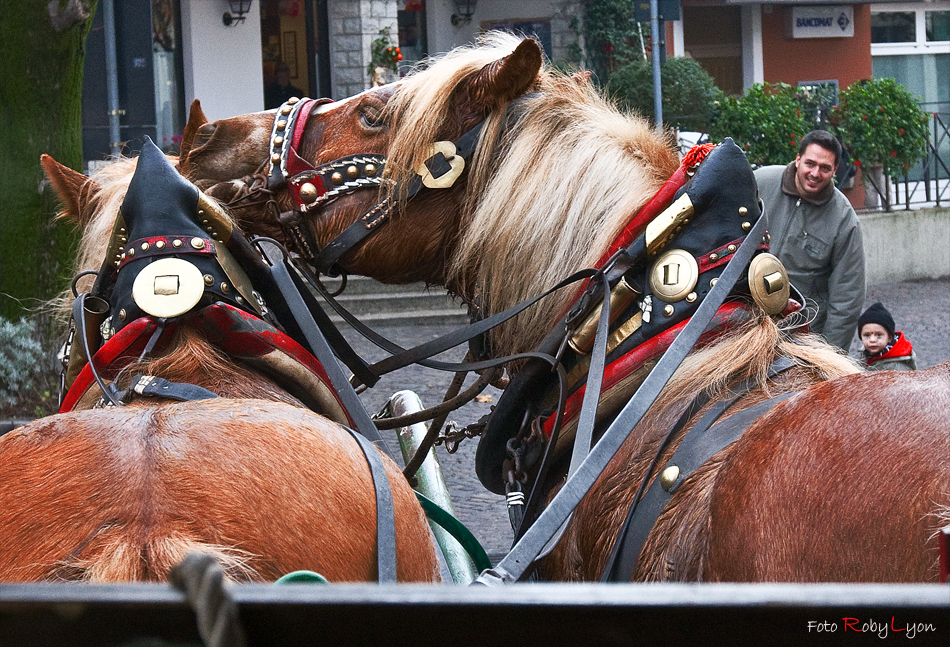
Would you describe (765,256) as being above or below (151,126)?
below

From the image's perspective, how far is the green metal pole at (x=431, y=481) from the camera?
9.49 feet

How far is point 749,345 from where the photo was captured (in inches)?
76.2

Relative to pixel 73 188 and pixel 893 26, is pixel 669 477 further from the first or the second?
pixel 893 26

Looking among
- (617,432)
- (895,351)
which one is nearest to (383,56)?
(895,351)

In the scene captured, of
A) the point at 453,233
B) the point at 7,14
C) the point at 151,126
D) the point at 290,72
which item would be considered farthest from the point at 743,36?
the point at 453,233

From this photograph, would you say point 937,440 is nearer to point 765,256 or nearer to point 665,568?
point 665,568

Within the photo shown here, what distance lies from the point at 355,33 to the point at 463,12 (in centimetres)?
237

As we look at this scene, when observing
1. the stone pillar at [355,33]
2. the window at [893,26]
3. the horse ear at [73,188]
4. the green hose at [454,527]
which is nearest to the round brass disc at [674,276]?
the green hose at [454,527]

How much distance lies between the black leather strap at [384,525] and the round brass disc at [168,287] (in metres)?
0.58

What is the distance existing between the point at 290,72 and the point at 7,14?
8242mm

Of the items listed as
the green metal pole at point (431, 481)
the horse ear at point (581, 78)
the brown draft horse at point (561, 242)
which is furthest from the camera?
the green metal pole at point (431, 481)

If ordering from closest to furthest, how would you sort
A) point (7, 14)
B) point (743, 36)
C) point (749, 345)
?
point (749, 345) → point (7, 14) → point (743, 36)

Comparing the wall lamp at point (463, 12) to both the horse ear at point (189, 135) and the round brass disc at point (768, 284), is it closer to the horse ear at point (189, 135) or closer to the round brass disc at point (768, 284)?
the horse ear at point (189, 135)

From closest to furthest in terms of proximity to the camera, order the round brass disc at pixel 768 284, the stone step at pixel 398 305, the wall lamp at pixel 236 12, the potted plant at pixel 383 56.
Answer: the round brass disc at pixel 768 284 < the stone step at pixel 398 305 < the wall lamp at pixel 236 12 < the potted plant at pixel 383 56
